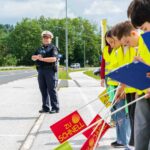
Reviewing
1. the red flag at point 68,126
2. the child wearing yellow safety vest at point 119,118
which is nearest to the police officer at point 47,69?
the child wearing yellow safety vest at point 119,118

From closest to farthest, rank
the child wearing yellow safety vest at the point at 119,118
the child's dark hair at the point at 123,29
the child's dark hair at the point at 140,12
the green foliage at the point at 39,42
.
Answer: the child's dark hair at the point at 140,12 < the child's dark hair at the point at 123,29 < the child wearing yellow safety vest at the point at 119,118 < the green foliage at the point at 39,42

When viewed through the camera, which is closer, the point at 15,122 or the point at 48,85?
the point at 15,122

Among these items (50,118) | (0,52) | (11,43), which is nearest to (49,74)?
(50,118)

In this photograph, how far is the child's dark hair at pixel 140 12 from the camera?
145 inches

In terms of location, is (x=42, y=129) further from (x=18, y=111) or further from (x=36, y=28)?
(x=36, y=28)

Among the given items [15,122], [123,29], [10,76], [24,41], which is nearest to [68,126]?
[123,29]

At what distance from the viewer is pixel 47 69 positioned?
10680mm

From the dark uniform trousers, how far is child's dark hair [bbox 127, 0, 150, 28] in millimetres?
6984

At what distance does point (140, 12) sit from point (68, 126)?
4.54 feet

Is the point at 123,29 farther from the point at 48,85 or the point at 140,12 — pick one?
the point at 48,85

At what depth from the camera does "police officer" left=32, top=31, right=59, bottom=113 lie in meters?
10.5

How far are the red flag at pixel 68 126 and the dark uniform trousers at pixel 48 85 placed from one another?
6042 mm

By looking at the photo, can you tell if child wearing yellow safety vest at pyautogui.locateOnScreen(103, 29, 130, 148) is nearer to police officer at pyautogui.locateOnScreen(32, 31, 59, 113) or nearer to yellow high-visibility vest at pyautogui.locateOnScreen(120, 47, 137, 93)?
yellow high-visibility vest at pyautogui.locateOnScreen(120, 47, 137, 93)

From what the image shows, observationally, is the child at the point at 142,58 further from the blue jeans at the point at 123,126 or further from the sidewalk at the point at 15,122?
the sidewalk at the point at 15,122
